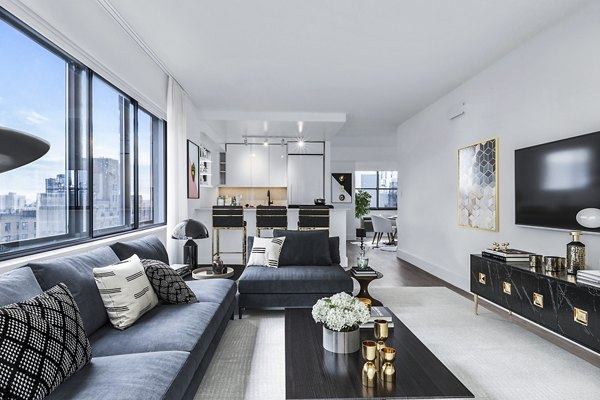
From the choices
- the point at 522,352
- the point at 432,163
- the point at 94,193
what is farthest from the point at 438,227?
the point at 94,193

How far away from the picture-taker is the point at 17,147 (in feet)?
2.09

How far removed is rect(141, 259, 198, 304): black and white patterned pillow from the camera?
2.47 m

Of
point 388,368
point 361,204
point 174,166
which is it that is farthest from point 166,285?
point 361,204

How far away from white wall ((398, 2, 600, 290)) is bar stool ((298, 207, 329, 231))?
1.67 metres

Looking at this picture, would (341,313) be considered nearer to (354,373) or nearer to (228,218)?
(354,373)

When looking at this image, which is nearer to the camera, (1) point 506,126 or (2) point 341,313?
(2) point 341,313

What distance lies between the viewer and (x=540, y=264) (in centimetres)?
295

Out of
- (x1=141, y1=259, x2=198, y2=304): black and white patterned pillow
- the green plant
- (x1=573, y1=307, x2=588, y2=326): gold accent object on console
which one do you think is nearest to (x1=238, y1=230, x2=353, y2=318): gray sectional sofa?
(x1=141, y1=259, x2=198, y2=304): black and white patterned pillow

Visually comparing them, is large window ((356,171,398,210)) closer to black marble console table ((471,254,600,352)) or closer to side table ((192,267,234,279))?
black marble console table ((471,254,600,352))

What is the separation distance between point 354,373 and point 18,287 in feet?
5.21

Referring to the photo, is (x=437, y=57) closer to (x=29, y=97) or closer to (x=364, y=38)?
(x=364, y=38)

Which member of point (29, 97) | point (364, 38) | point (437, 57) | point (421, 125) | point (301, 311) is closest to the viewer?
point (29, 97)

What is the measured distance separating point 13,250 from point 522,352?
11.9 feet

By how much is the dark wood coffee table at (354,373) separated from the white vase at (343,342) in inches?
1.2
